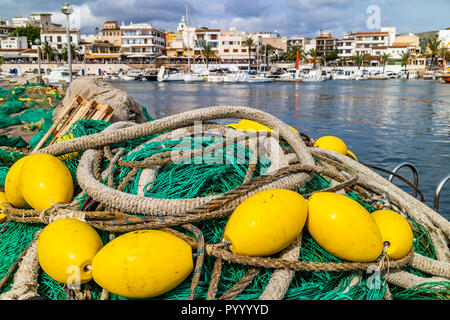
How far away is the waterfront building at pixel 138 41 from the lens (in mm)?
86062

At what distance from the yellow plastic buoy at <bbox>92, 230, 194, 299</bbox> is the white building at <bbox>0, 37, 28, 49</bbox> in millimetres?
106150

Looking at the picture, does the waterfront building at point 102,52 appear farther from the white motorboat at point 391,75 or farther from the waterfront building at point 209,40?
the white motorboat at point 391,75

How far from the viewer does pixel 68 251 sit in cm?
148

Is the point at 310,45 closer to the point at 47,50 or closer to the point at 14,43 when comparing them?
the point at 47,50

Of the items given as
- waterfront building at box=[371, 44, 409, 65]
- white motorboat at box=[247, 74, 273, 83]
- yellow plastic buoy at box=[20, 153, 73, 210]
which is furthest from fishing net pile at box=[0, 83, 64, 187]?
waterfront building at box=[371, 44, 409, 65]

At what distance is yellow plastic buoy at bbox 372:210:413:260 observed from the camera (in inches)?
66.1

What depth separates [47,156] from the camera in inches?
Result: 80.2

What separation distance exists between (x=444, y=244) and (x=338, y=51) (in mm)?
111282

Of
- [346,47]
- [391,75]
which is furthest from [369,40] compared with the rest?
[391,75]

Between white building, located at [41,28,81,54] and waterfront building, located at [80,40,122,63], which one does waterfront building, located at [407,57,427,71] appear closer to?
waterfront building, located at [80,40,122,63]

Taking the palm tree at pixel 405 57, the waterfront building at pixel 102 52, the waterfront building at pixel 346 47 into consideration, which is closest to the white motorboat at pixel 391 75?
the palm tree at pixel 405 57

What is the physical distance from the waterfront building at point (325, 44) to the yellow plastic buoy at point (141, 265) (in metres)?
111
